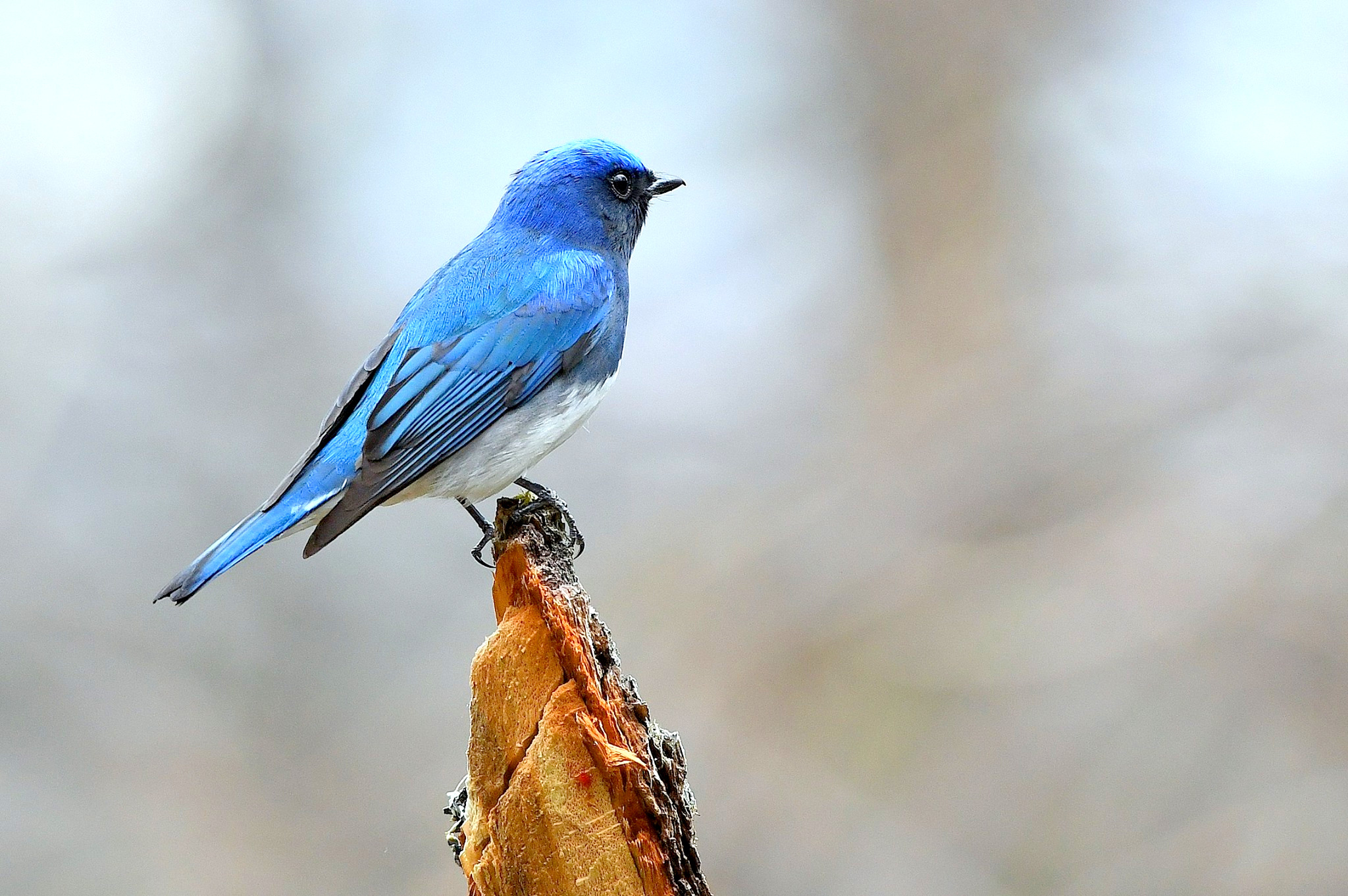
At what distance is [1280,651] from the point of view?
5047 millimetres

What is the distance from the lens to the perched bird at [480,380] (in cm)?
337

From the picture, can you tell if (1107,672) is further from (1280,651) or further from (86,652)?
(86,652)

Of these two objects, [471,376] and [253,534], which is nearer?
[253,534]

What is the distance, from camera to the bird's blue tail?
9.84ft

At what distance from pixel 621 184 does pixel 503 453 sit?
1.18 metres

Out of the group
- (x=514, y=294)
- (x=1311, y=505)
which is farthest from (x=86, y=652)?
(x=1311, y=505)

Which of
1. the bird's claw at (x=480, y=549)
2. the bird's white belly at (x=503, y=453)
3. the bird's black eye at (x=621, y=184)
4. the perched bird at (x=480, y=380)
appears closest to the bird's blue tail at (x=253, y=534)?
the perched bird at (x=480, y=380)

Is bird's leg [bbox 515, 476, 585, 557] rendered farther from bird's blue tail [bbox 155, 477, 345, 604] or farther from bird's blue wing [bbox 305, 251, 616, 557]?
bird's blue tail [bbox 155, 477, 345, 604]

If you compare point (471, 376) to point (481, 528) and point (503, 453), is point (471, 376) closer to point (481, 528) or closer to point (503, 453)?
point (503, 453)

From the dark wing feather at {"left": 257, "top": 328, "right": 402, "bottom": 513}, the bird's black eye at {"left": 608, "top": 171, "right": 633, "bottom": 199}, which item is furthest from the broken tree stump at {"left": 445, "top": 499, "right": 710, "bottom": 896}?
the bird's black eye at {"left": 608, "top": 171, "right": 633, "bottom": 199}

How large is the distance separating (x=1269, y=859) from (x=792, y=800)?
5.97 feet

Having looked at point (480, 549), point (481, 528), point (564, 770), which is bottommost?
point (564, 770)

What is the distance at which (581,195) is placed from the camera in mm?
4164

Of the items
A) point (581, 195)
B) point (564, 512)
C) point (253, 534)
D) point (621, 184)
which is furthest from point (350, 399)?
point (621, 184)
